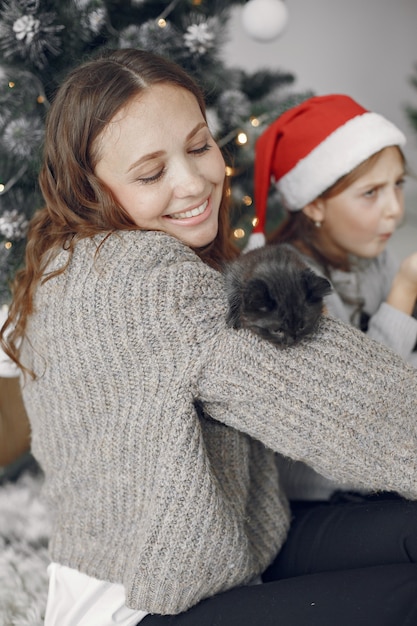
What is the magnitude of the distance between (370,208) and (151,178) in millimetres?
621

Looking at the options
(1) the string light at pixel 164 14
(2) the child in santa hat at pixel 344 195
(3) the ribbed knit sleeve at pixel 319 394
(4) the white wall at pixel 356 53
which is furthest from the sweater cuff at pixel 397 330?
(4) the white wall at pixel 356 53

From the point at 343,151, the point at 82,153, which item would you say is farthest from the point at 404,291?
the point at 82,153

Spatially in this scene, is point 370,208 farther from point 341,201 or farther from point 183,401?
point 183,401

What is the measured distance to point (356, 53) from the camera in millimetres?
2611

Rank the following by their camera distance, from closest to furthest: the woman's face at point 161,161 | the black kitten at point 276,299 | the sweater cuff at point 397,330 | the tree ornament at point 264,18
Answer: the black kitten at point 276,299 < the woman's face at point 161,161 < the sweater cuff at point 397,330 < the tree ornament at point 264,18

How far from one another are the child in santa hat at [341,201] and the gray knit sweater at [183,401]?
41 centimetres

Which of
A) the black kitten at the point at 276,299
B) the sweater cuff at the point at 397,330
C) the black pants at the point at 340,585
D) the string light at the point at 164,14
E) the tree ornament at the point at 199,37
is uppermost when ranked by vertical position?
the string light at the point at 164,14

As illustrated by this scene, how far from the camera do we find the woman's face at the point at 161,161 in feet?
3.13

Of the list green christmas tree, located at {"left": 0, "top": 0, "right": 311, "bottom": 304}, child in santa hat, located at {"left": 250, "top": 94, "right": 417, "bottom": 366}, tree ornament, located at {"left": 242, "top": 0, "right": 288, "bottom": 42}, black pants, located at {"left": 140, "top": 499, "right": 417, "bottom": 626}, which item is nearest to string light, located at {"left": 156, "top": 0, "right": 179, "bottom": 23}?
green christmas tree, located at {"left": 0, "top": 0, "right": 311, "bottom": 304}

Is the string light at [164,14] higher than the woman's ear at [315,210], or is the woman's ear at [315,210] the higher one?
the string light at [164,14]

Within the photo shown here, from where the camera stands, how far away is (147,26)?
147 centimetres

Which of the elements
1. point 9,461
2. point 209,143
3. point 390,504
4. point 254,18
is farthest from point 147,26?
point 390,504

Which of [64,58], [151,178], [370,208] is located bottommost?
[370,208]

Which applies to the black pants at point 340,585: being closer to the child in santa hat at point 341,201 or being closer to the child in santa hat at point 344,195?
the child in santa hat at point 341,201
